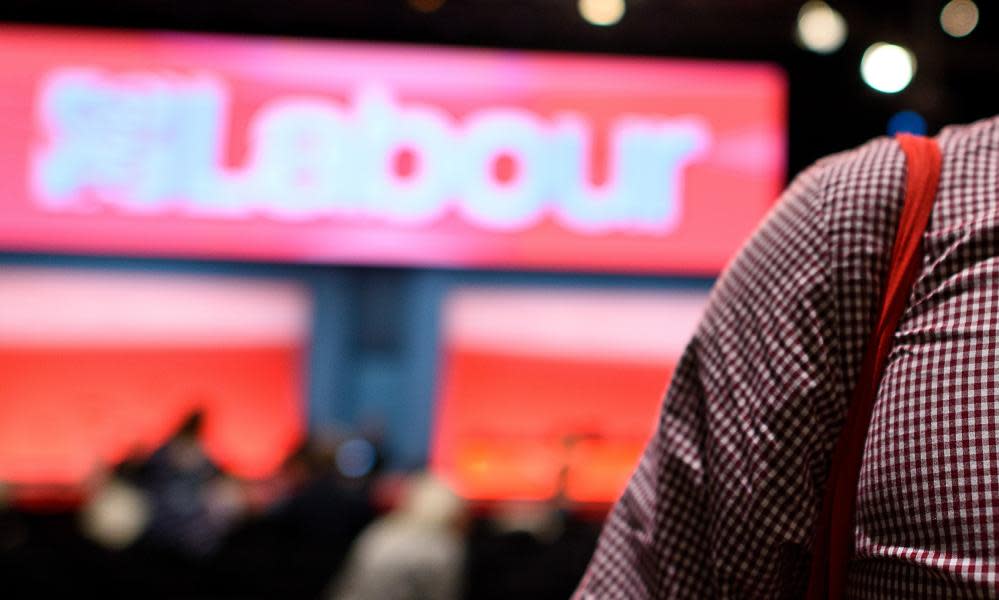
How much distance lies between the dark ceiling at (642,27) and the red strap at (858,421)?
6.16 metres

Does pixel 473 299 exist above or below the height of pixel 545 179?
below

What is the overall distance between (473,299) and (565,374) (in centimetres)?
88

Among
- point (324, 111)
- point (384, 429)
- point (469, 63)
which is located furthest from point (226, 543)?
point (469, 63)

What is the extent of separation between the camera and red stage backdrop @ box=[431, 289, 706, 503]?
7.03 m

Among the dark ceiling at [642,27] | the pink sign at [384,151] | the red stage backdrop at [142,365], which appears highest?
the dark ceiling at [642,27]

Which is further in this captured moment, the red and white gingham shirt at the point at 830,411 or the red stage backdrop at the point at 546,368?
Result: the red stage backdrop at the point at 546,368

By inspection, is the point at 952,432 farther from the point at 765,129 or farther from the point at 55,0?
the point at 55,0

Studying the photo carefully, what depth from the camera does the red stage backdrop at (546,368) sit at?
277 inches

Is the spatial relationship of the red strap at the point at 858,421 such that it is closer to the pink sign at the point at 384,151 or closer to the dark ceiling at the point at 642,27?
the pink sign at the point at 384,151

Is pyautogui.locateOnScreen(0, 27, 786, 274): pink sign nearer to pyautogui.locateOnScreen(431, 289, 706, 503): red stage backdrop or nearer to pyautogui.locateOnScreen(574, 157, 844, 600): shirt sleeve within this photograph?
pyautogui.locateOnScreen(431, 289, 706, 503): red stage backdrop

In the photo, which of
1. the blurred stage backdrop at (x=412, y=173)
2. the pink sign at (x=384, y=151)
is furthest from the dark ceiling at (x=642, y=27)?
the pink sign at (x=384, y=151)

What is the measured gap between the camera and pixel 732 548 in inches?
31.1

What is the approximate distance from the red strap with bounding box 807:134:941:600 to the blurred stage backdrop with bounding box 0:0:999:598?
17.2 feet

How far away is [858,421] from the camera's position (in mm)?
765
